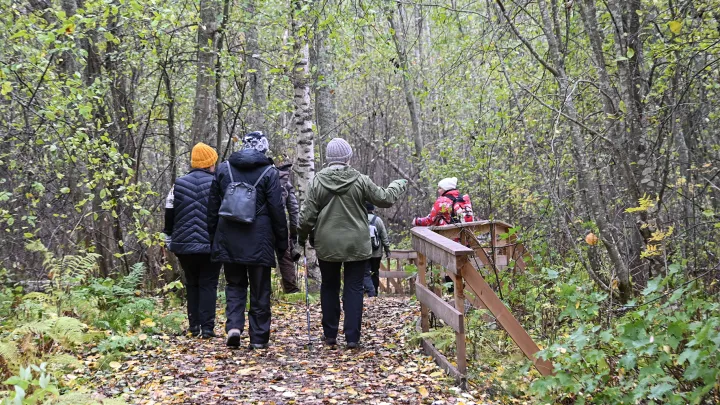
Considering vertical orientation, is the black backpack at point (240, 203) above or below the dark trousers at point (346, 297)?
above

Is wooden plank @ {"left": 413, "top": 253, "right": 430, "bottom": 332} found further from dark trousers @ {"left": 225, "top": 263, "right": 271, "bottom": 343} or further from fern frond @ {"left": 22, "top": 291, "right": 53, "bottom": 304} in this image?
fern frond @ {"left": 22, "top": 291, "right": 53, "bottom": 304}

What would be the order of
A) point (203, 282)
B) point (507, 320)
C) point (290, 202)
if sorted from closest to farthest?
point (507, 320) < point (203, 282) < point (290, 202)

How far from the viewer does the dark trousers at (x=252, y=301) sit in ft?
22.1

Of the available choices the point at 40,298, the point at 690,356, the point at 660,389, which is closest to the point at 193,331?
the point at 40,298

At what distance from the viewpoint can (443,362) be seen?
575 centimetres

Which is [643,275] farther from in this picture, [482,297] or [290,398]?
[290,398]

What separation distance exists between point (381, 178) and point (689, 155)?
1406 centimetres

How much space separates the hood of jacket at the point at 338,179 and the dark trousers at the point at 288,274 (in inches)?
116

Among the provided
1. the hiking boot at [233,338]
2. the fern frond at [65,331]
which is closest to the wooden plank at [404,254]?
the hiking boot at [233,338]

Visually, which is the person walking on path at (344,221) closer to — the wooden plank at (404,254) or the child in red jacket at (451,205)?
the child in red jacket at (451,205)

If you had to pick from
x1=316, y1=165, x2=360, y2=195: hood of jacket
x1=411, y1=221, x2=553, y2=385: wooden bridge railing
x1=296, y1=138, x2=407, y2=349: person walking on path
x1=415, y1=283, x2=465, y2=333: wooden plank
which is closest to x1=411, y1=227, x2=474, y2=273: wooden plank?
x1=411, y1=221, x2=553, y2=385: wooden bridge railing

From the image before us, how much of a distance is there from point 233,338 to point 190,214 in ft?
4.74

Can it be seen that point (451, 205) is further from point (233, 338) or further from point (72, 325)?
point (72, 325)

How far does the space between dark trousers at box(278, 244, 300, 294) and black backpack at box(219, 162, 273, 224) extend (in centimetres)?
299
